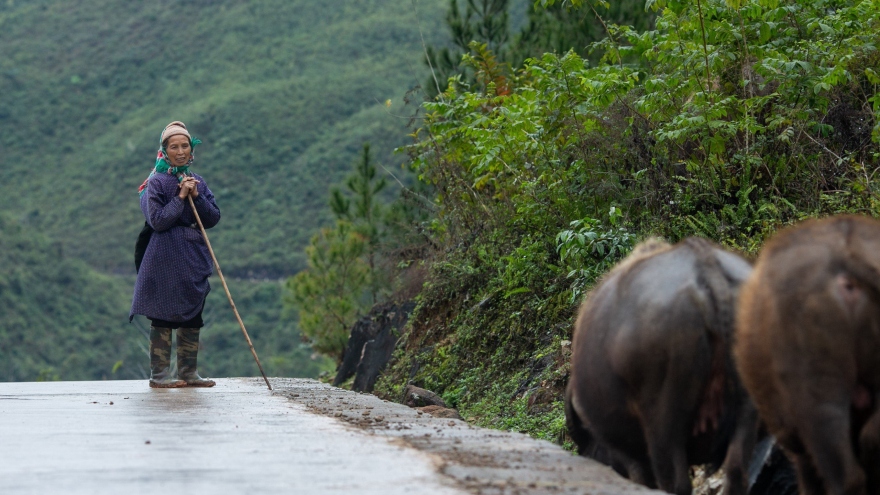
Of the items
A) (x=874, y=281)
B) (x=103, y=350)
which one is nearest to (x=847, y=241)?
(x=874, y=281)

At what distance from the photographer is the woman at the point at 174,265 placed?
11.2 metres

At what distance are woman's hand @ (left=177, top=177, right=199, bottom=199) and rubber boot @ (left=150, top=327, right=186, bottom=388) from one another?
1271 millimetres

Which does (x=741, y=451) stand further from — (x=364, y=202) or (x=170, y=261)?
(x=364, y=202)

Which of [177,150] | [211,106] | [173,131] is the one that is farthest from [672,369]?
[211,106]

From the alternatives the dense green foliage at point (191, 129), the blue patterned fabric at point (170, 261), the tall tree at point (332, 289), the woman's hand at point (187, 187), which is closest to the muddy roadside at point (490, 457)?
the blue patterned fabric at point (170, 261)

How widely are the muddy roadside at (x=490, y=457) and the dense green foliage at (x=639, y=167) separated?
1317 mm

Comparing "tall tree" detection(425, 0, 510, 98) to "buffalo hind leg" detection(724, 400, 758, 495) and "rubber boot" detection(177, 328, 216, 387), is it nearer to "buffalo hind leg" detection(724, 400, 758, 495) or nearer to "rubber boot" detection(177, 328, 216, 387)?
"rubber boot" detection(177, 328, 216, 387)

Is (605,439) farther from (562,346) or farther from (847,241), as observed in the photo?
(562,346)

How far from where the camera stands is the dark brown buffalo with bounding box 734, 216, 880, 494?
4.13m

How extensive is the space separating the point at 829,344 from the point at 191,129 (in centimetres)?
5897

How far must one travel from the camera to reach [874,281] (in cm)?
414

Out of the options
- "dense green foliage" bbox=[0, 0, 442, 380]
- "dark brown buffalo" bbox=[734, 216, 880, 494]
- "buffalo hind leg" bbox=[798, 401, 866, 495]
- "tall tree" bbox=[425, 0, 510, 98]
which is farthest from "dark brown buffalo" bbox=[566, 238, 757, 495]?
"dense green foliage" bbox=[0, 0, 442, 380]

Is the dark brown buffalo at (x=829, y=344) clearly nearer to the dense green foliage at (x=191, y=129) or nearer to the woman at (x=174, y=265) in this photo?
the woman at (x=174, y=265)

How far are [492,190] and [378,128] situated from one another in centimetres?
4238
